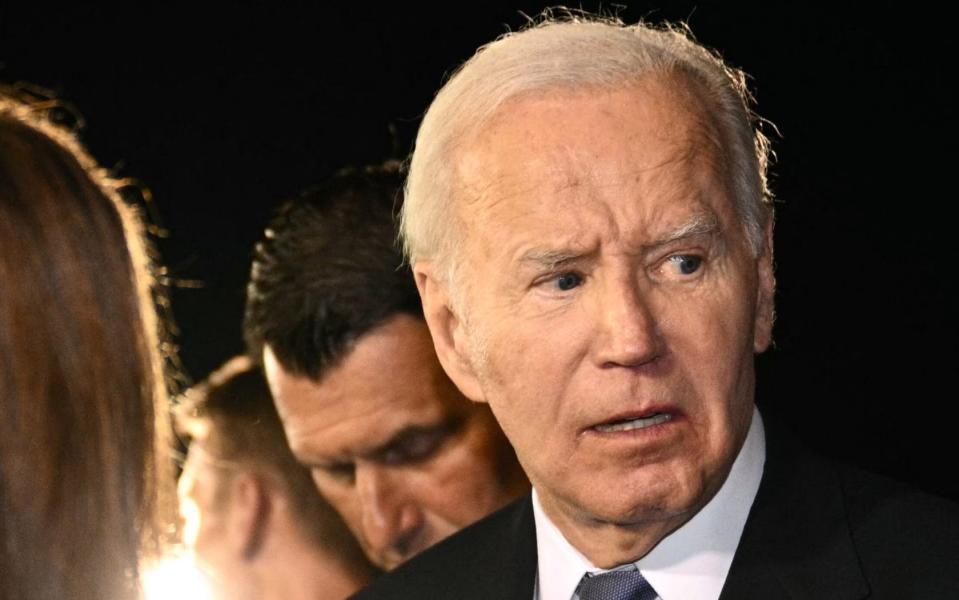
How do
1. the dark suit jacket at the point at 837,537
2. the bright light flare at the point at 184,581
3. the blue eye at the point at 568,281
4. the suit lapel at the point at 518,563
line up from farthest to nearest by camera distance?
the bright light flare at the point at 184,581 → the suit lapel at the point at 518,563 → the blue eye at the point at 568,281 → the dark suit jacket at the point at 837,537

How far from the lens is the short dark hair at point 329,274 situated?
275cm

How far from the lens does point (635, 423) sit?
6.68 ft

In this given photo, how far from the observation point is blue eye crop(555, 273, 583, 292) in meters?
2.07

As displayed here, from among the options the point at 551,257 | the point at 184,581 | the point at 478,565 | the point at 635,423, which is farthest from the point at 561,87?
the point at 184,581

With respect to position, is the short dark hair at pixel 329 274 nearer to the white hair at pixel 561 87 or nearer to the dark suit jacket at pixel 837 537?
the white hair at pixel 561 87

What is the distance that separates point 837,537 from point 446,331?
683 mm

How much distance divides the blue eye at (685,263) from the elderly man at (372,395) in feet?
2.58

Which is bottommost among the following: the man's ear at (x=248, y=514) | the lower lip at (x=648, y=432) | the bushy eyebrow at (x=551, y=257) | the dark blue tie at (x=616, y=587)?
Answer: the man's ear at (x=248, y=514)

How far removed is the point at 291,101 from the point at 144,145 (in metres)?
0.31

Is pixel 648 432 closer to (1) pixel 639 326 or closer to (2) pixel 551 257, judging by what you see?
(1) pixel 639 326

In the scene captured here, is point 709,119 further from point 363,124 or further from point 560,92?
point 363,124

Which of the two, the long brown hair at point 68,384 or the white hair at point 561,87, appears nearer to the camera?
the long brown hair at point 68,384

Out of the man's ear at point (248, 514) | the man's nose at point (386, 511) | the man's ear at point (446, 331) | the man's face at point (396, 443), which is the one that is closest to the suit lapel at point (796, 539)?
the man's ear at point (446, 331)

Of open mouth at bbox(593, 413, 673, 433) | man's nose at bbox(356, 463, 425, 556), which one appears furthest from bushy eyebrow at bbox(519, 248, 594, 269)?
man's nose at bbox(356, 463, 425, 556)
